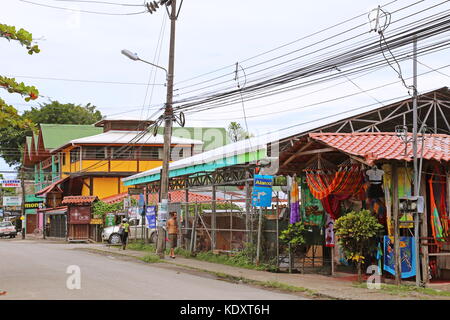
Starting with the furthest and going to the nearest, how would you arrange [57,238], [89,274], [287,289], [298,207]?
[57,238], [298,207], [89,274], [287,289]

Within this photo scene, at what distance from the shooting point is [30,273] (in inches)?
677

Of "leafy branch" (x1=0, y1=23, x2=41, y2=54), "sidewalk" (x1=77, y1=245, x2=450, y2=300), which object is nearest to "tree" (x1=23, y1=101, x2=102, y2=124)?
"sidewalk" (x1=77, y1=245, x2=450, y2=300)

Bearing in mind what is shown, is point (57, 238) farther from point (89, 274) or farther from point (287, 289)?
point (287, 289)

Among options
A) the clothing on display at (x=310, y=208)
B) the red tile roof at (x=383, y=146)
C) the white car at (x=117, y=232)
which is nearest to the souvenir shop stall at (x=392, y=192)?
the red tile roof at (x=383, y=146)

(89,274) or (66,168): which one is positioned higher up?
(66,168)

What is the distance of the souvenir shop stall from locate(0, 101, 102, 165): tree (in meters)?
57.6

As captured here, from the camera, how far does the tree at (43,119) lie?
71.9 meters

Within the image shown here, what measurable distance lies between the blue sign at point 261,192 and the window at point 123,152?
107 ft

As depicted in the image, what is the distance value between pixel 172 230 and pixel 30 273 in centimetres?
822

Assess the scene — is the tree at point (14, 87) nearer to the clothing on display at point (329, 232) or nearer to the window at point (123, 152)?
the clothing on display at point (329, 232)

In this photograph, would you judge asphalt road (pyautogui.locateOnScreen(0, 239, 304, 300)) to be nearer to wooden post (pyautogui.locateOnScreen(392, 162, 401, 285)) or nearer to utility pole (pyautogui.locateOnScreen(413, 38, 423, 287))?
wooden post (pyautogui.locateOnScreen(392, 162, 401, 285))

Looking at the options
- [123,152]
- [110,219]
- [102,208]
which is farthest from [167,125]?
[123,152]
